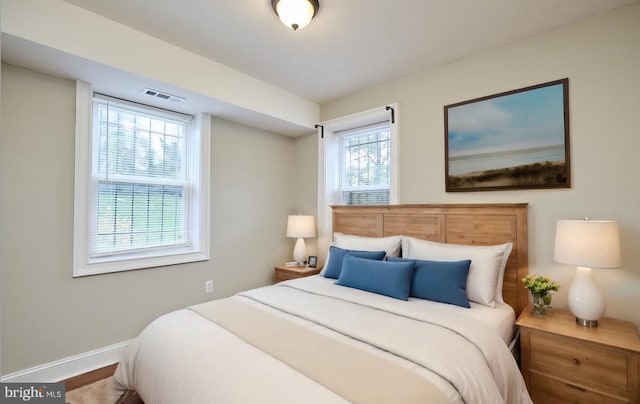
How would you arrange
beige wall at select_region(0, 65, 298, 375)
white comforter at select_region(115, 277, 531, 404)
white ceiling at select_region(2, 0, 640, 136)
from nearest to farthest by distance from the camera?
white comforter at select_region(115, 277, 531, 404), white ceiling at select_region(2, 0, 640, 136), beige wall at select_region(0, 65, 298, 375)

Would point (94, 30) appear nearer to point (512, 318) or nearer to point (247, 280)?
point (247, 280)

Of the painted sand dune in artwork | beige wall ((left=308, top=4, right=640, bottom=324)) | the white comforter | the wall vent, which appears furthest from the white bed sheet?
the wall vent

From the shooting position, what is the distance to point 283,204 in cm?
392

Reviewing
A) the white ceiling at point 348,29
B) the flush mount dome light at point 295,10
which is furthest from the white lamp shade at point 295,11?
the white ceiling at point 348,29

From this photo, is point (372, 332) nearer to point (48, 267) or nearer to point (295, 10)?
point (295, 10)

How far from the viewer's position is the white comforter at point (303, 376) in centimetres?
112

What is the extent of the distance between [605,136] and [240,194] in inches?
127

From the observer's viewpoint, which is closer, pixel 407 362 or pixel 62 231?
pixel 407 362

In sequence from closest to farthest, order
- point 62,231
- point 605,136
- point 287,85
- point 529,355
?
point 529,355 < point 605,136 < point 62,231 < point 287,85

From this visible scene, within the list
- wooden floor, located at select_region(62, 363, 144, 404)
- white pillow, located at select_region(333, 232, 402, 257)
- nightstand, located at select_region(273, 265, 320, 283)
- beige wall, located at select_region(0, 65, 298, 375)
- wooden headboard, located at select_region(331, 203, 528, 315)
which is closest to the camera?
beige wall, located at select_region(0, 65, 298, 375)

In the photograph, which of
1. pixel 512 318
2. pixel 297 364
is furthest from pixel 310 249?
pixel 297 364

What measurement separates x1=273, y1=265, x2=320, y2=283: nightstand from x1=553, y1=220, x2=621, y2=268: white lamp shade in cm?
228

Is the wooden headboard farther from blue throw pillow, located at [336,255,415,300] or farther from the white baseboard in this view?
the white baseboard

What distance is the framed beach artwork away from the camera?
217cm
